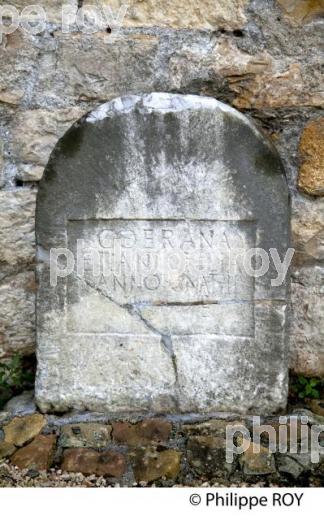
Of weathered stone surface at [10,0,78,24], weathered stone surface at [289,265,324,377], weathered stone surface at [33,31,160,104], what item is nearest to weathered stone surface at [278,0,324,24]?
weathered stone surface at [33,31,160,104]

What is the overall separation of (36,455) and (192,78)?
4.24 feet

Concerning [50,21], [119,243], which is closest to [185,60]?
[50,21]

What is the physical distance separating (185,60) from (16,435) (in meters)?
1.31

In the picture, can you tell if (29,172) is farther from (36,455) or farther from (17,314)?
(36,455)

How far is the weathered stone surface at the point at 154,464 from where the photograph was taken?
1.67 meters

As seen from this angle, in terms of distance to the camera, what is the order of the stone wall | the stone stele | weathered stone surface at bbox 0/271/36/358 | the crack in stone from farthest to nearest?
weathered stone surface at bbox 0/271/36/358 < the stone wall < the crack in stone < the stone stele

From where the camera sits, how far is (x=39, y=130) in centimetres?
207

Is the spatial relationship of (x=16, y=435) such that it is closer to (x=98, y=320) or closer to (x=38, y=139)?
(x=98, y=320)

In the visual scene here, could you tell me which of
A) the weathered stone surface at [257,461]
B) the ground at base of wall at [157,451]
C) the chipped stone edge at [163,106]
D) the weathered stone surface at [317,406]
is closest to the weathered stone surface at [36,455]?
the ground at base of wall at [157,451]

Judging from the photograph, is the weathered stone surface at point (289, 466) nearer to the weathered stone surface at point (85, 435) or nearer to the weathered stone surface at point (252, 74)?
the weathered stone surface at point (85, 435)

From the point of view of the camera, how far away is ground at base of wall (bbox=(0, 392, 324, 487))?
5.47 feet

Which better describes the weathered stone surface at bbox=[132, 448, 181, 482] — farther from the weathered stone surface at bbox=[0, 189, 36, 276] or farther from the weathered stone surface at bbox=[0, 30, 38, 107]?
the weathered stone surface at bbox=[0, 30, 38, 107]

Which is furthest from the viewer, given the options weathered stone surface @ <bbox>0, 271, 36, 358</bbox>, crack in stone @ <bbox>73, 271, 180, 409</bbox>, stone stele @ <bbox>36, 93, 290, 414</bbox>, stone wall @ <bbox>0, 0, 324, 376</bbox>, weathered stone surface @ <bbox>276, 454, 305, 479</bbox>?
weathered stone surface @ <bbox>0, 271, 36, 358</bbox>

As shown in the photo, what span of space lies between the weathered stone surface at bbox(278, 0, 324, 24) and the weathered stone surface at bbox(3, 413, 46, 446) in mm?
1521
